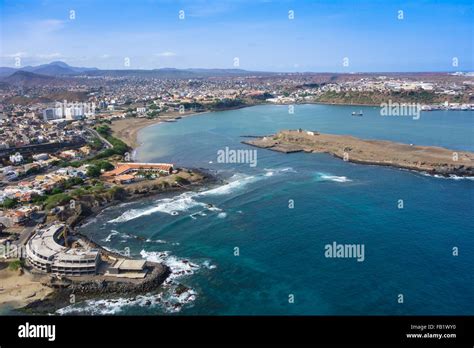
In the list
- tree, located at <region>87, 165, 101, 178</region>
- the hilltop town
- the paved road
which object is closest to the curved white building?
the hilltop town

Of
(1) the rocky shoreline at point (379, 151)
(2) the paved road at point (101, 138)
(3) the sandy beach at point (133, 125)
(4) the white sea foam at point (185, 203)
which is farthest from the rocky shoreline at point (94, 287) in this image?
(3) the sandy beach at point (133, 125)

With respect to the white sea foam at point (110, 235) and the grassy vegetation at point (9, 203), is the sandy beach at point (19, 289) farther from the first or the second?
the grassy vegetation at point (9, 203)

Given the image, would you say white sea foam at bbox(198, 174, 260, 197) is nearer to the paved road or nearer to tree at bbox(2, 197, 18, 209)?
tree at bbox(2, 197, 18, 209)

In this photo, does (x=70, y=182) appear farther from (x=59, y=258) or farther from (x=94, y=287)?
(x=94, y=287)

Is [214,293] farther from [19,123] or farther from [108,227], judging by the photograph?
[19,123]

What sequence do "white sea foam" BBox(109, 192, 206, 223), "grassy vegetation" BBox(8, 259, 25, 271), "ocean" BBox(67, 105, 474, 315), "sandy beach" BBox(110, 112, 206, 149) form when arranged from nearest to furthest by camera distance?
"ocean" BBox(67, 105, 474, 315) < "grassy vegetation" BBox(8, 259, 25, 271) < "white sea foam" BBox(109, 192, 206, 223) < "sandy beach" BBox(110, 112, 206, 149)

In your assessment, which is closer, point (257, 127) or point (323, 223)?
point (323, 223)

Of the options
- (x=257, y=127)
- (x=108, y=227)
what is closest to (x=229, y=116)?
(x=257, y=127)
